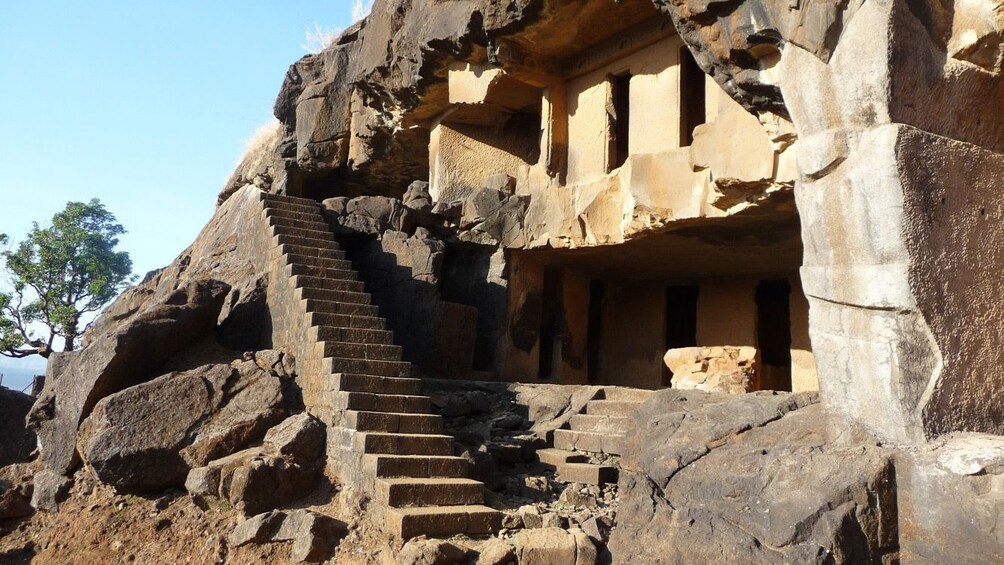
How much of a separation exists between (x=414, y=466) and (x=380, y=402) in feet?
3.05

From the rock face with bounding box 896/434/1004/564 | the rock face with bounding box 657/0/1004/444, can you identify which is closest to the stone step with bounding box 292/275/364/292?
the rock face with bounding box 657/0/1004/444

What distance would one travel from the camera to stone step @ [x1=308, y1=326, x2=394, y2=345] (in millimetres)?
8117

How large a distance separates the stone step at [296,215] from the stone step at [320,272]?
4.51ft

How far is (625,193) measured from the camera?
9.50 meters

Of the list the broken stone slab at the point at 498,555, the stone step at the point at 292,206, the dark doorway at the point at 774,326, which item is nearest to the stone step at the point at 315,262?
Result: the stone step at the point at 292,206

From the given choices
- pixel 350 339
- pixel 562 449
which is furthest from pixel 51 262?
pixel 562 449

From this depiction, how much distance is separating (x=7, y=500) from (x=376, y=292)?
4980 mm

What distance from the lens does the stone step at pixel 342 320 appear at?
8.34 metres

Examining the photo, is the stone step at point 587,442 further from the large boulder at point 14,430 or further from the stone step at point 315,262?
the large boulder at point 14,430

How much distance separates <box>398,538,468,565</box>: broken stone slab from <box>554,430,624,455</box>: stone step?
8.30 feet

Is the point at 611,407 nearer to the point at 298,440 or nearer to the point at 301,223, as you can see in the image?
the point at 298,440

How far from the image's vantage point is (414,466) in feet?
22.2

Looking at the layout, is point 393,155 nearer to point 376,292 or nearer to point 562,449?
point 376,292

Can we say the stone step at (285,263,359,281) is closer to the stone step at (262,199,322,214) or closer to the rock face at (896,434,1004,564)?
the stone step at (262,199,322,214)
